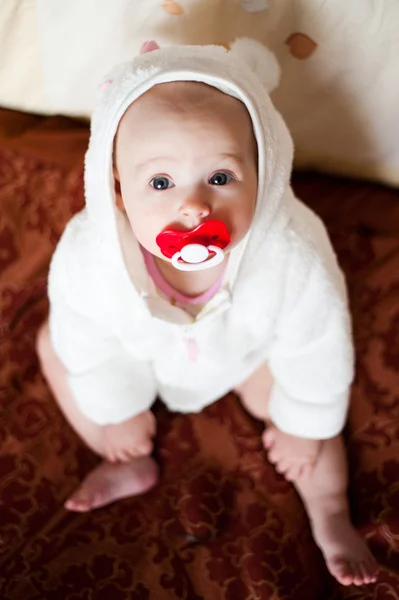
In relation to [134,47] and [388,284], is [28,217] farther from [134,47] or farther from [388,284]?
[388,284]

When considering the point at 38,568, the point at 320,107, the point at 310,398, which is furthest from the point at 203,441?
the point at 320,107

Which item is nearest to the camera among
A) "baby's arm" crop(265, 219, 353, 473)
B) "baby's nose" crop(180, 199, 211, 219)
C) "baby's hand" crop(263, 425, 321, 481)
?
"baby's nose" crop(180, 199, 211, 219)

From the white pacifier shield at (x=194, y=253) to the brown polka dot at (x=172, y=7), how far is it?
1.39 feet

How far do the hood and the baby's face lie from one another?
0.01 meters

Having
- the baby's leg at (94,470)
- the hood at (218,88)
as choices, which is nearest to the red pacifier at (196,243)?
the hood at (218,88)

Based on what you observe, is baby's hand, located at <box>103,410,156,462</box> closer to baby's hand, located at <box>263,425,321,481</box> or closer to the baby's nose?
baby's hand, located at <box>263,425,321,481</box>

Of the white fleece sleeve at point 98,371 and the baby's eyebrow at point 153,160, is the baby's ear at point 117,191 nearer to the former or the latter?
the baby's eyebrow at point 153,160

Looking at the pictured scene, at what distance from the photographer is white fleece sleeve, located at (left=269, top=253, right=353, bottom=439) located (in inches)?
35.2

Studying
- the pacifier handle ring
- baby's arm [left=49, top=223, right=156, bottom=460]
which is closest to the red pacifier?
the pacifier handle ring

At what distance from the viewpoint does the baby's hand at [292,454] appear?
101 cm

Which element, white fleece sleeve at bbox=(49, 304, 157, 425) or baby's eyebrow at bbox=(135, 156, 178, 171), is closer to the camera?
baby's eyebrow at bbox=(135, 156, 178, 171)

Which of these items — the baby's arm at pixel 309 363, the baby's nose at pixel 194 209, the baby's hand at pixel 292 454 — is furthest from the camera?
the baby's hand at pixel 292 454

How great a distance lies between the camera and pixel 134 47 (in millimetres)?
977

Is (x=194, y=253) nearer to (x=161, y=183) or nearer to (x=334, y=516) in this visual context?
(x=161, y=183)
